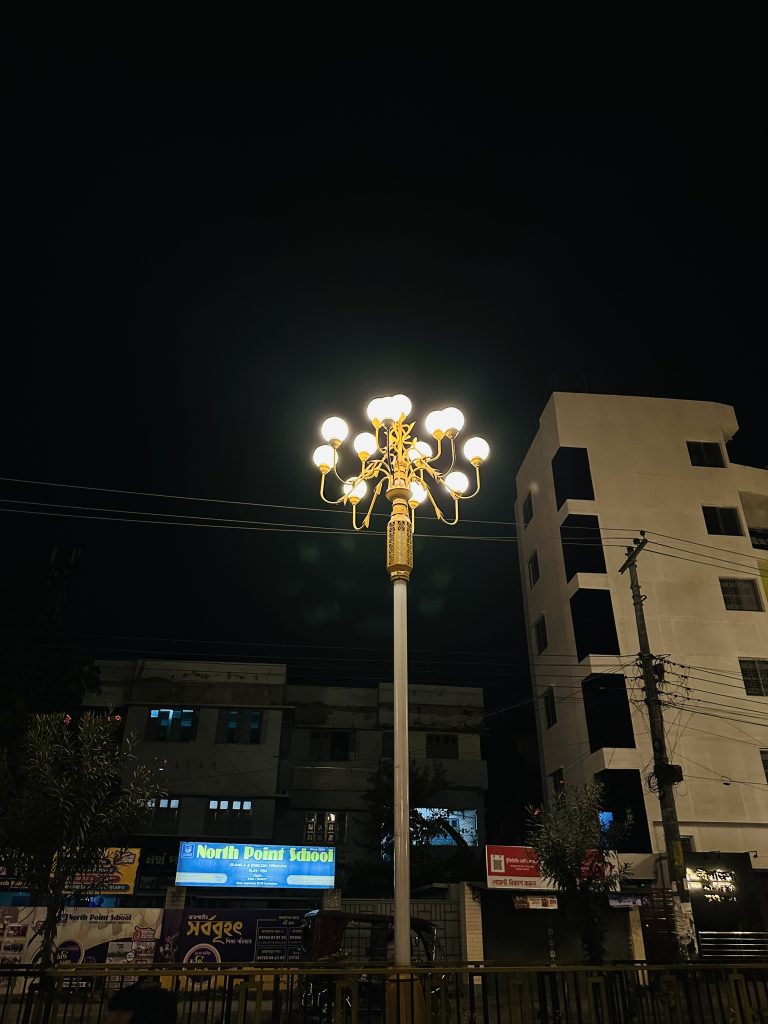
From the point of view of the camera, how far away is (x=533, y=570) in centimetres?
3656

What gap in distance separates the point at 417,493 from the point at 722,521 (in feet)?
87.1

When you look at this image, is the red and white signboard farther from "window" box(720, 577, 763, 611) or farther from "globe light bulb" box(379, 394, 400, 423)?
"window" box(720, 577, 763, 611)

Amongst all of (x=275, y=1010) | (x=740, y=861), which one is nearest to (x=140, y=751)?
(x=740, y=861)

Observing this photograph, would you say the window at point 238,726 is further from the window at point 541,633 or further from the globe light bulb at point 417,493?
the globe light bulb at point 417,493

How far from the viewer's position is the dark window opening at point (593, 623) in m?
30.1

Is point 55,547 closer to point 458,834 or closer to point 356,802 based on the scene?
point 356,802

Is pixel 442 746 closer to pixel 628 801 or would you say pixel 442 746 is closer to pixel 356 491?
pixel 628 801

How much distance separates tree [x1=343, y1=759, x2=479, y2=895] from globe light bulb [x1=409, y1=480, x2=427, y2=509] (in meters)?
22.0

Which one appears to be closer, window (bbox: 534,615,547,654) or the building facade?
the building facade

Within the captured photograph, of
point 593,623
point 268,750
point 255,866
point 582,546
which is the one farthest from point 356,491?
point 268,750

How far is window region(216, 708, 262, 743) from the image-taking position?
35281mm

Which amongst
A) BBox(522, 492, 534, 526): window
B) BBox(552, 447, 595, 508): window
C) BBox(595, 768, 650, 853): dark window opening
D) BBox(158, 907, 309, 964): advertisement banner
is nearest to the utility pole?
BBox(595, 768, 650, 853): dark window opening

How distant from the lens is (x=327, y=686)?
3847 cm

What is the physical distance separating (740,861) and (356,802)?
18294mm
